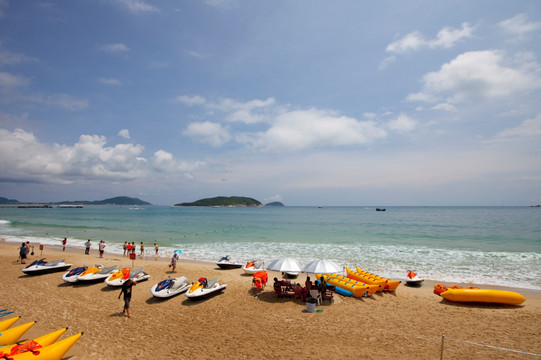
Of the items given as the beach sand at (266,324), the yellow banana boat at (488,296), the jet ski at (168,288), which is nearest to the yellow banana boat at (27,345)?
the beach sand at (266,324)

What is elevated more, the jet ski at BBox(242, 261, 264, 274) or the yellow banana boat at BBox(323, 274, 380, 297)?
the yellow banana boat at BBox(323, 274, 380, 297)

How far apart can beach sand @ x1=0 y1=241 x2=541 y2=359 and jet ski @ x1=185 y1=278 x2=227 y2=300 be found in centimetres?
33

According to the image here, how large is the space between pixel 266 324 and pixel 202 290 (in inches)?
144

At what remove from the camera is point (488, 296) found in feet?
37.4

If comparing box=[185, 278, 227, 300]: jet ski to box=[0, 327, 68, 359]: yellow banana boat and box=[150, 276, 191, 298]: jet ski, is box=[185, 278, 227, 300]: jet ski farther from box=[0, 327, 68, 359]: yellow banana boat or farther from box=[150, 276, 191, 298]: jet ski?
box=[0, 327, 68, 359]: yellow banana boat

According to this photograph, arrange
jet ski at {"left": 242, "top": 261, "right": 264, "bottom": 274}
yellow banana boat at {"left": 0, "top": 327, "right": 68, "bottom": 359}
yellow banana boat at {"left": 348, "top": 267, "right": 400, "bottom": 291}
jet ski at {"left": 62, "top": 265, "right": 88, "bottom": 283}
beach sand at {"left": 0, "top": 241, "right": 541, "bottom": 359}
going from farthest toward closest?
1. jet ski at {"left": 242, "top": 261, "right": 264, "bottom": 274}
2. jet ski at {"left": 62, "top": 265, "right": 88, "bottom": 283}
3. yellow banana boat at {"left": 348, "top": 267, "right": 400, "bottom": 291}
4. beach sand at {"left": 0, "top": 241, "right": 541, "bottom": 359}
5. yellow banana boat at {"left": 0, "top": 327, "right": 68, "bottom": 359}

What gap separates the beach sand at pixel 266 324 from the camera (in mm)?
7711

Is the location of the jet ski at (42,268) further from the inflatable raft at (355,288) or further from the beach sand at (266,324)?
the inflatable raft at (355,288)

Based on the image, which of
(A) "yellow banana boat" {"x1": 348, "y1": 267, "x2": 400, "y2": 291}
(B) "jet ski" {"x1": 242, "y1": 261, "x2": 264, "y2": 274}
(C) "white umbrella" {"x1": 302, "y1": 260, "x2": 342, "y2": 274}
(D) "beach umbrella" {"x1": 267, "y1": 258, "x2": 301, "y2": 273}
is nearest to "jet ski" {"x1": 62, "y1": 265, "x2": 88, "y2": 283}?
(B) "jet ski" {"x1": 242, "y1": 261, "x2": 264, "y2": 274}

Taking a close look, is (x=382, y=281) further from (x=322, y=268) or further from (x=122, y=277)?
(x=122, y=277)

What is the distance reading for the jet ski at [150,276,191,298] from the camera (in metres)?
11.6

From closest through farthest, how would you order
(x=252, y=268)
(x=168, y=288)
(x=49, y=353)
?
(x=49, y=353), (x=168, y=288), (x=252, y=268)

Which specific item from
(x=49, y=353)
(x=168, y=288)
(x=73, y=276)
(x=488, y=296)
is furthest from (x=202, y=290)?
(x=488, y=296)

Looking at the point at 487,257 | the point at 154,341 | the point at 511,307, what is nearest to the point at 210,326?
the point at 154,341
